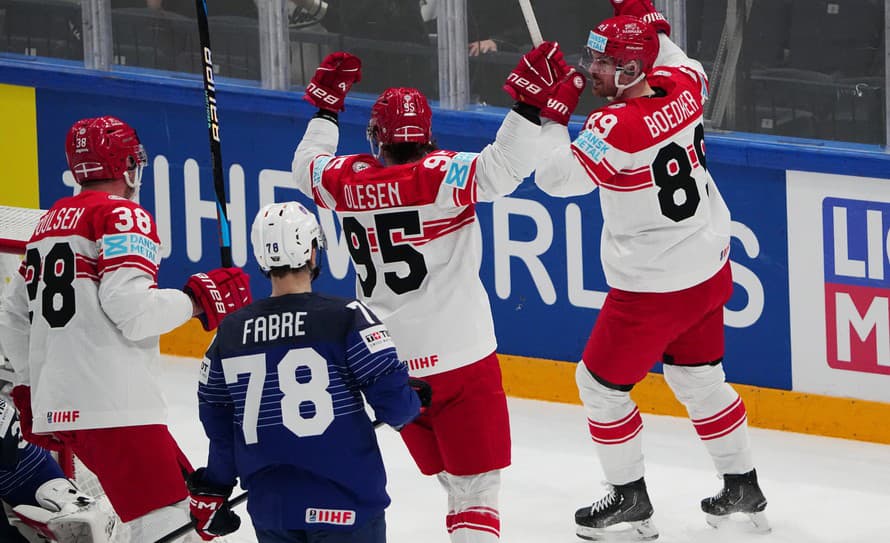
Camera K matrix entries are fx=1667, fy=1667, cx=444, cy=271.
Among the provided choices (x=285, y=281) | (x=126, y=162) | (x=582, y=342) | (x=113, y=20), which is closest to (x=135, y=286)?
(x=126, y=162)

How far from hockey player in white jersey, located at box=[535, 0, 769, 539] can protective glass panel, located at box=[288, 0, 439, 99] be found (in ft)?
5.61

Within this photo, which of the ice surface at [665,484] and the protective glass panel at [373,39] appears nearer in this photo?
the ice surface at [665,484]

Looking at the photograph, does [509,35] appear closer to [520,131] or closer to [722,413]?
[722,413]

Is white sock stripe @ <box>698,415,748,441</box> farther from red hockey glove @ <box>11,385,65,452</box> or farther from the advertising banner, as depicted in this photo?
red hockey glove @ <box>11,385,65,452</box>

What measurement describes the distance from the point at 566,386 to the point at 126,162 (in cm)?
256

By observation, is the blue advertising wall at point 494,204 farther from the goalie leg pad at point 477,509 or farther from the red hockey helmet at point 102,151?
the red hockey helmet at point 102,151

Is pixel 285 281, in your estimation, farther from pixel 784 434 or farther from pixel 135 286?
pixel 784 434

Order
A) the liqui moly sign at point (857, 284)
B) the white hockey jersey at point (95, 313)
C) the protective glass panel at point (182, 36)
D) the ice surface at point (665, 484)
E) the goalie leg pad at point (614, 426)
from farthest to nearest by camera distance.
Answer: the protective glass panel at point (182, 36) → the liqui moly sign at point (857, 284) → the ice surface at point (665, 484) → the goalie leg pad at point (614, 426) → the white hockey jersey at point (95, 313)

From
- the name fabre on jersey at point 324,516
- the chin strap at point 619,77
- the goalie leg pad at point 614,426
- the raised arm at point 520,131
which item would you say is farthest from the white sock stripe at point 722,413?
the name fabre on jersey at point 324,516

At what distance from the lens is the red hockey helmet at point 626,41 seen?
15.2 ft

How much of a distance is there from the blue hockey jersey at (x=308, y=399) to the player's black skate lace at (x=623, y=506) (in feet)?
5.05

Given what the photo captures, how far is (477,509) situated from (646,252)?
98cm

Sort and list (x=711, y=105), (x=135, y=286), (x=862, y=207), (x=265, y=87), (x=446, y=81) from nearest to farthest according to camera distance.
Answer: (x=135, y=286)
(x=862, y=207)
(x=711, y=105)
(x=446, y=81)
(x=265, y=87)

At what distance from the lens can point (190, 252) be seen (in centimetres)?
732
